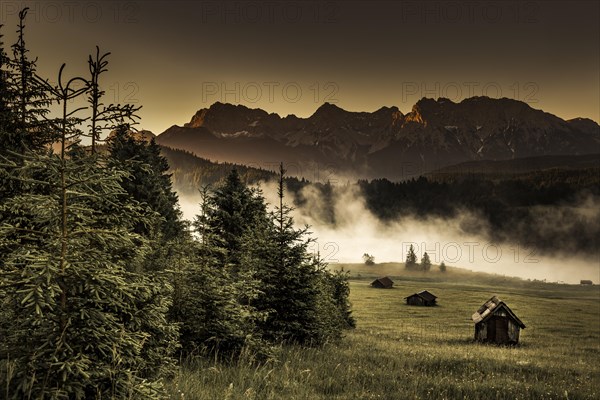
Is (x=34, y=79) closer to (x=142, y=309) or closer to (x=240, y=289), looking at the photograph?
(x=142, y=309)

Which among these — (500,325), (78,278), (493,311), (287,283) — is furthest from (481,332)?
(78,278)

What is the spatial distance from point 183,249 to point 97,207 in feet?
17.5

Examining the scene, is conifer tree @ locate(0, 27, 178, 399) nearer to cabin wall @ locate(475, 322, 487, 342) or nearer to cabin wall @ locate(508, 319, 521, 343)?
cabin wall @ locate(475, 322, 487, 342)

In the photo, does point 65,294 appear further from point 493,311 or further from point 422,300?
point 422,300

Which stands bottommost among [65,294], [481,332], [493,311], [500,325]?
[481,332]

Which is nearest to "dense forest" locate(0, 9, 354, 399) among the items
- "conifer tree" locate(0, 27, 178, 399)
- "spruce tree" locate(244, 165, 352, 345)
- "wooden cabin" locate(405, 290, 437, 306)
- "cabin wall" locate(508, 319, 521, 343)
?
"conifer tree" locate(0, 27, 178, 399)

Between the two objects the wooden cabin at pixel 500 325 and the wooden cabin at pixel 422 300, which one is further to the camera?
the wooden cabin at pixel 422 300

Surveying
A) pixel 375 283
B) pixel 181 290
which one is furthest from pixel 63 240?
pixel 375 283

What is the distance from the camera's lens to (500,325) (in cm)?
3609

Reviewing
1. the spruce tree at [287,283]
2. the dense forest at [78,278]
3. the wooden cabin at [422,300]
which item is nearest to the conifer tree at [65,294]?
the dense forest at [78,278]

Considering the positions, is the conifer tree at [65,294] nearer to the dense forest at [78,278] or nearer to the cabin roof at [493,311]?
the dense forest at [78,278]

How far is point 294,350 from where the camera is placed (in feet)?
41.2

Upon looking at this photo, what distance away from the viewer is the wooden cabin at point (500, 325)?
35.8 metres

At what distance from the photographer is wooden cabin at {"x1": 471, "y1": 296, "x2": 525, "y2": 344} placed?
35.8 meters
